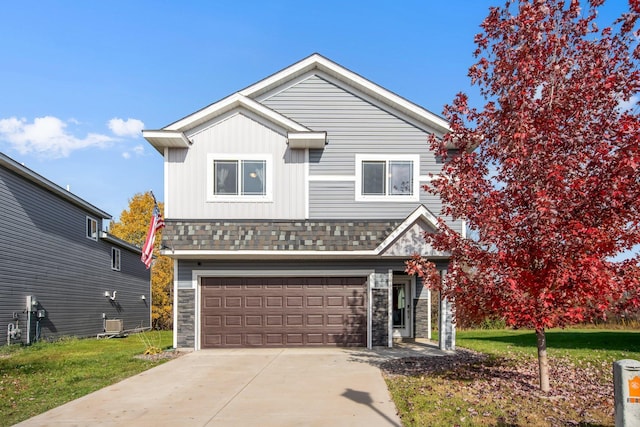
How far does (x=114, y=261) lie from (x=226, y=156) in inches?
546

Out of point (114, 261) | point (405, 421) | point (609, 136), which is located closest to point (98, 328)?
point (114, 261)

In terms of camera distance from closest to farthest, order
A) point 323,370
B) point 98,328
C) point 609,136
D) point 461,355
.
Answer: point 609,136, point 323,370, point 461,355, point 98,328

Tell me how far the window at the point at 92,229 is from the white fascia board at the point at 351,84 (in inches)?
470

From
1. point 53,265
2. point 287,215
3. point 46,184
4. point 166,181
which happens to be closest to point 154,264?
point 53,265

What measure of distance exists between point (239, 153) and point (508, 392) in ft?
31.4

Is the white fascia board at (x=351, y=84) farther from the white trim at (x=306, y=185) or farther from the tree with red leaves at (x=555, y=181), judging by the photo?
the tree with red leaves at (x=555, y=181)

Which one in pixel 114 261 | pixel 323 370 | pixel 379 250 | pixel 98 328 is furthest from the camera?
pixel 114 261

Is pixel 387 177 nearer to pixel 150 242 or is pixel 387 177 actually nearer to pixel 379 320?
pixel 379 320

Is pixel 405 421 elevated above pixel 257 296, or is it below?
below

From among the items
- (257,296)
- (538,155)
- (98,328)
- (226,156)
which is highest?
(226,156)

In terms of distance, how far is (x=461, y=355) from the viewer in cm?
1295

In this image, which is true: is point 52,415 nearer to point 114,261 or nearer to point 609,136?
point 609,136

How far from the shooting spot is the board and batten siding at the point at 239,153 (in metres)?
14.8

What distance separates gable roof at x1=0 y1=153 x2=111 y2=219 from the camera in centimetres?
1650
